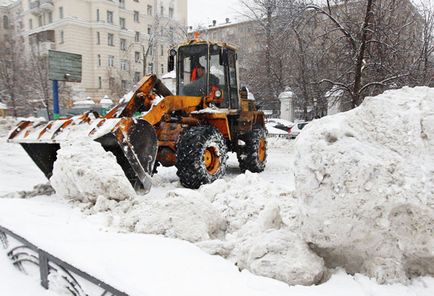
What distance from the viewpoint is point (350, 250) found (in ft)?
8.06

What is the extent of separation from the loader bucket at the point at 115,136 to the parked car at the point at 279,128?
13501 mm

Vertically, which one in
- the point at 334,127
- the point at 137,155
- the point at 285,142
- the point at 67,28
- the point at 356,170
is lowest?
the point at 285,142

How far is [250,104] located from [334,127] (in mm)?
6916

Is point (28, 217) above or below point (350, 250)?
below

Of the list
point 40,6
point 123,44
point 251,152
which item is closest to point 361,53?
point 251,152

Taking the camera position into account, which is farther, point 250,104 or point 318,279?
point 250,104

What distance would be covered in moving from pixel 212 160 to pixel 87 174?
2.61 m

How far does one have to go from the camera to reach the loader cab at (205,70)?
753cm

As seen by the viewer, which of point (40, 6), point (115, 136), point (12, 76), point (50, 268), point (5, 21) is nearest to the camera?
point (50, 268)

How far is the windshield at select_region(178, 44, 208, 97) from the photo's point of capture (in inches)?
299

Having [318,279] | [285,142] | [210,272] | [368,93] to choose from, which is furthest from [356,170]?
[285,142]

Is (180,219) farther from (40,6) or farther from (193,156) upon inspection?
(40,6)

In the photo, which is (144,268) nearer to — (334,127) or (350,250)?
(350,250)

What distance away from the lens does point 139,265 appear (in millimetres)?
2611
